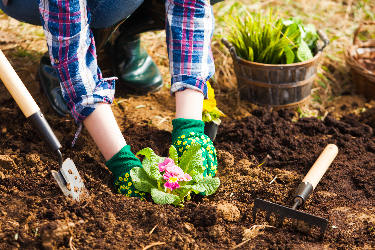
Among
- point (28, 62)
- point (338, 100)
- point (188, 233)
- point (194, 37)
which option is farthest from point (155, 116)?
point (338, 100)

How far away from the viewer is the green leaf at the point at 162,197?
130 cm

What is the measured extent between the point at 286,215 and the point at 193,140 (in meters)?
0.50

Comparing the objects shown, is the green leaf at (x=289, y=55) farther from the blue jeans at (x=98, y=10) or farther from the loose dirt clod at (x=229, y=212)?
the loose dirt clod at (x=229, y=212)

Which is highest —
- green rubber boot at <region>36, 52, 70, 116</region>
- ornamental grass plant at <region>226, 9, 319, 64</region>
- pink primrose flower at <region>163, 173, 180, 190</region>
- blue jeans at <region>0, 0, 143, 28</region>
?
blue jeans at <region>0, 0, 143, 28</region>

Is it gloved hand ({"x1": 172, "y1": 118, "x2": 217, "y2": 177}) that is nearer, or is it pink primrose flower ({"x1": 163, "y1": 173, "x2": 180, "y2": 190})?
pink primrose flower ({"x1": 163, "y1": 173, "x2": 180, "y2": 190})

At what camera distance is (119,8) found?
1.66 meters

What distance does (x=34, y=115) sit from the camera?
119 cm

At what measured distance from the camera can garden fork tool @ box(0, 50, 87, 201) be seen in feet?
3.88

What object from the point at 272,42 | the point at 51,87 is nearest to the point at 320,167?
the point at 272,42

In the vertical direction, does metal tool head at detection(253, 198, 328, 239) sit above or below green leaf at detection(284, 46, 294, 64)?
below

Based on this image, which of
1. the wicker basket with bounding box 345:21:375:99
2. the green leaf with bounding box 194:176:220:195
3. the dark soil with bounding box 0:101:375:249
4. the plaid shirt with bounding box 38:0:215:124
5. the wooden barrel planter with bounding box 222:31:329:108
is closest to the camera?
the dark soil with bounding box 0:101:375:249

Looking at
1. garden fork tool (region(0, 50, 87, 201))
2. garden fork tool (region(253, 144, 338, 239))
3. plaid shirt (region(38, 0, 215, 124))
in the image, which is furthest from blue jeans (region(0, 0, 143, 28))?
garden fork tool (region(253, 144, 338, 239))

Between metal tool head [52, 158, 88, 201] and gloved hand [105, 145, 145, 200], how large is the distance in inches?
6.1

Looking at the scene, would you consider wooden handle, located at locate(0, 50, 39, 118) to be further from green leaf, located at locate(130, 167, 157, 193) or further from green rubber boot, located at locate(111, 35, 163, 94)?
green rubber boot, located at locate(111, 35, 163, 94)
